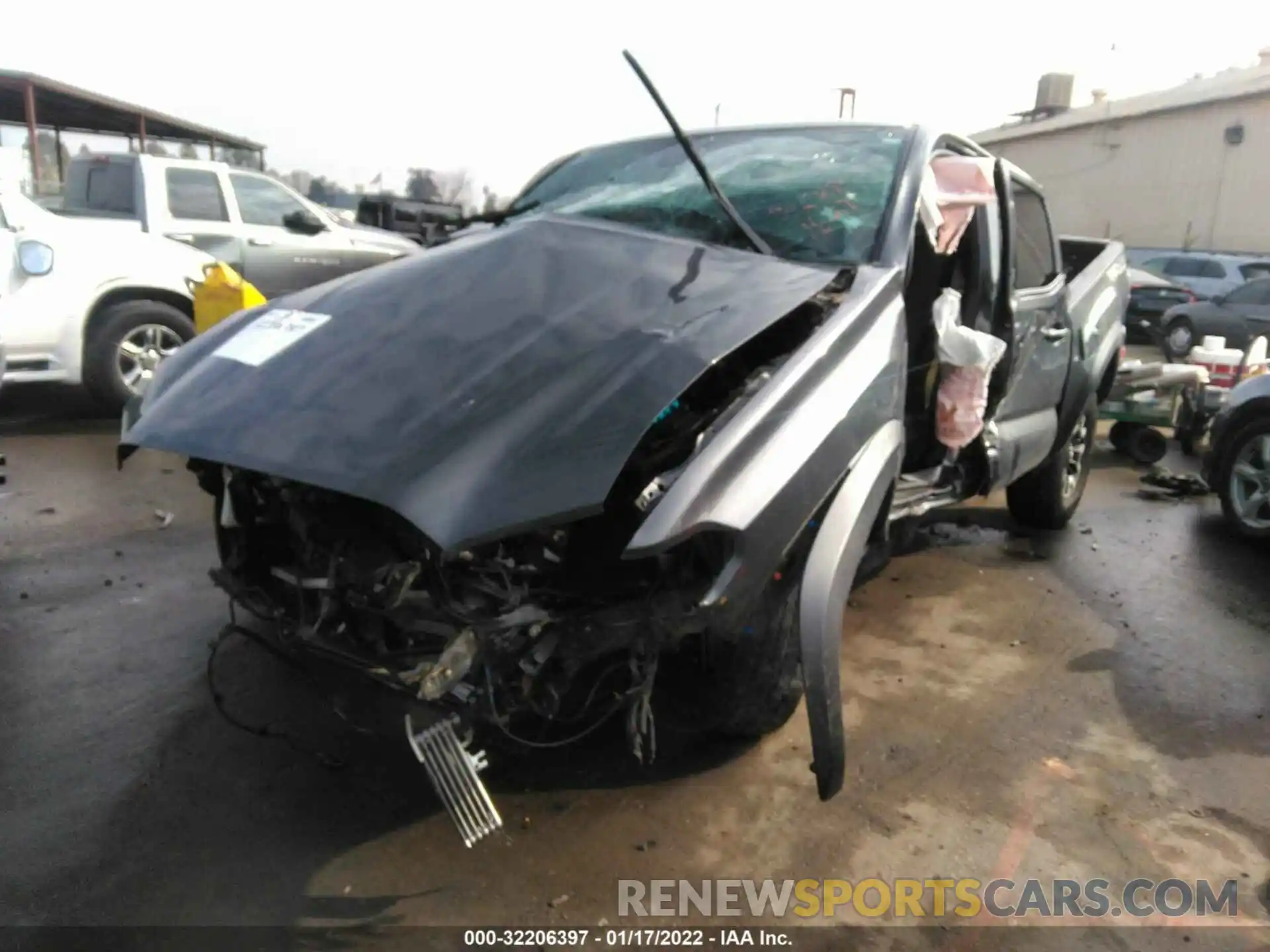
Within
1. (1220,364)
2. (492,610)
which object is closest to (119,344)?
(492,610)

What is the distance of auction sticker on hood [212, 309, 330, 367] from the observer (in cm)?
277

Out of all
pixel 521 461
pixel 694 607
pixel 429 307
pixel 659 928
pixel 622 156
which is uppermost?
pixel 622 156

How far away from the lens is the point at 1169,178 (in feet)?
81.8

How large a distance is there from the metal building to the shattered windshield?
22710mm

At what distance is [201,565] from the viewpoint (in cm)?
438

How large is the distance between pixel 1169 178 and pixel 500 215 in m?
26.3

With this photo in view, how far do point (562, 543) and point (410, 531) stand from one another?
0.39 m

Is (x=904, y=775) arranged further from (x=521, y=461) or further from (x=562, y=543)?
(x=521, y=461)

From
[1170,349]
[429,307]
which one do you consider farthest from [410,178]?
[429,307]

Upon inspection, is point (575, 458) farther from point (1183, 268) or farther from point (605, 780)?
point (1183, 268)

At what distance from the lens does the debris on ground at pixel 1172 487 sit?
20.9 ft

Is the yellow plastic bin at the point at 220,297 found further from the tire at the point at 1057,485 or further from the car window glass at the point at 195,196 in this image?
the tire at the point at 1057,485

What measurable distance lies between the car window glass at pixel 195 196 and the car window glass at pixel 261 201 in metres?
0.17

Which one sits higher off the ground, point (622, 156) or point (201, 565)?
point (622, 156)
